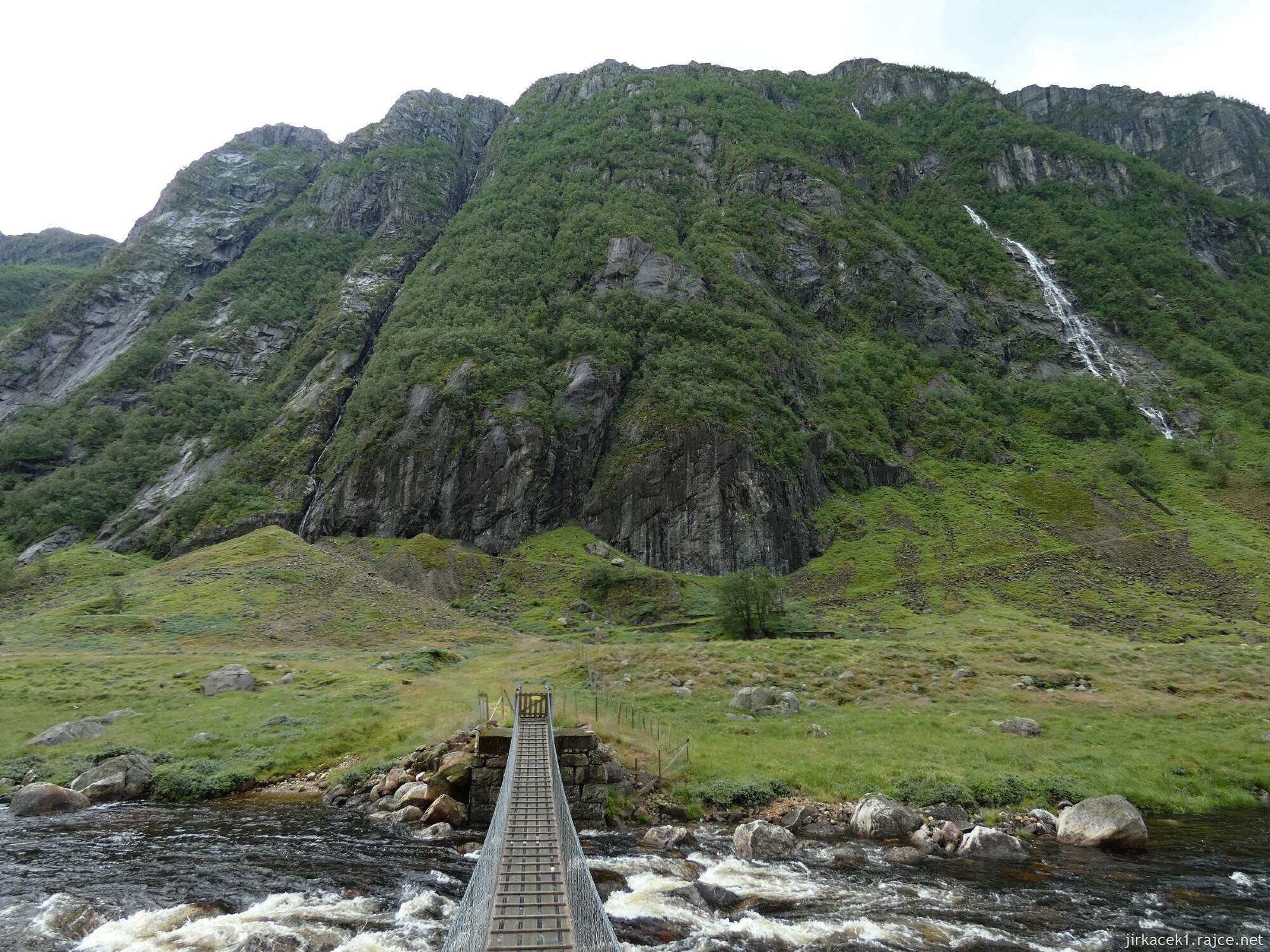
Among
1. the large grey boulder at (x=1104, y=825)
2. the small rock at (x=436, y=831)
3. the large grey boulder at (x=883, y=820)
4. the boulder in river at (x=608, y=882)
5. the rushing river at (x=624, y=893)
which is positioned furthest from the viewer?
the small rock at (x=436, y=831)

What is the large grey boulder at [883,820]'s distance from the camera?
768 inches

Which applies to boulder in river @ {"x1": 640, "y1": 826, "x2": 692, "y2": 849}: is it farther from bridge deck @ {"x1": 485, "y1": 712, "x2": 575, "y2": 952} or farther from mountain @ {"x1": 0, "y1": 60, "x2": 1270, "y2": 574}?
mountain @ {"x1": 0, "y1": 60, "x2": 1270, "y2": 574}

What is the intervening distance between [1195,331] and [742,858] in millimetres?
170966

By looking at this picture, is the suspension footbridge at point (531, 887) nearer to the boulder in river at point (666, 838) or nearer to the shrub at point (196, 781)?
the boulder in river at point (666, 838)

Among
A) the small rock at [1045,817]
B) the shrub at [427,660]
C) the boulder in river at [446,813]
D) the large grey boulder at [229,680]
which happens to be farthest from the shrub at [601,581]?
the small rock at [1045,817]

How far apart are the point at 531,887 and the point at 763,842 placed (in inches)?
362

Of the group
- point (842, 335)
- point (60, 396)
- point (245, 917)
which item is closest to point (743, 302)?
point (842, 335)

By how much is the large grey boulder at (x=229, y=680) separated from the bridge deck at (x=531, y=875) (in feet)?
76.6

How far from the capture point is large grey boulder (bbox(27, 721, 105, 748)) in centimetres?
2692

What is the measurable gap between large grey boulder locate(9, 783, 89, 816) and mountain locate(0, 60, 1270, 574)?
66.7m

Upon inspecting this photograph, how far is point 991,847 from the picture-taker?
18.2 meters

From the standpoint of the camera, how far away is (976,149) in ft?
600

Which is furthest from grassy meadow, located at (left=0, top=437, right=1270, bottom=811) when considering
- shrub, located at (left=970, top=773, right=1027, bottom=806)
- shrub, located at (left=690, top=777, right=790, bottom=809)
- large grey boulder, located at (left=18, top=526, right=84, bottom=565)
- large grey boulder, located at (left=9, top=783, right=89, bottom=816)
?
large grey boulder, located at (left=18, top=526, right=84, bottom=565)

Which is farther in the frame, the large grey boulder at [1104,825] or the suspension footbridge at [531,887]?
the large grey boulder at [1104,825]
